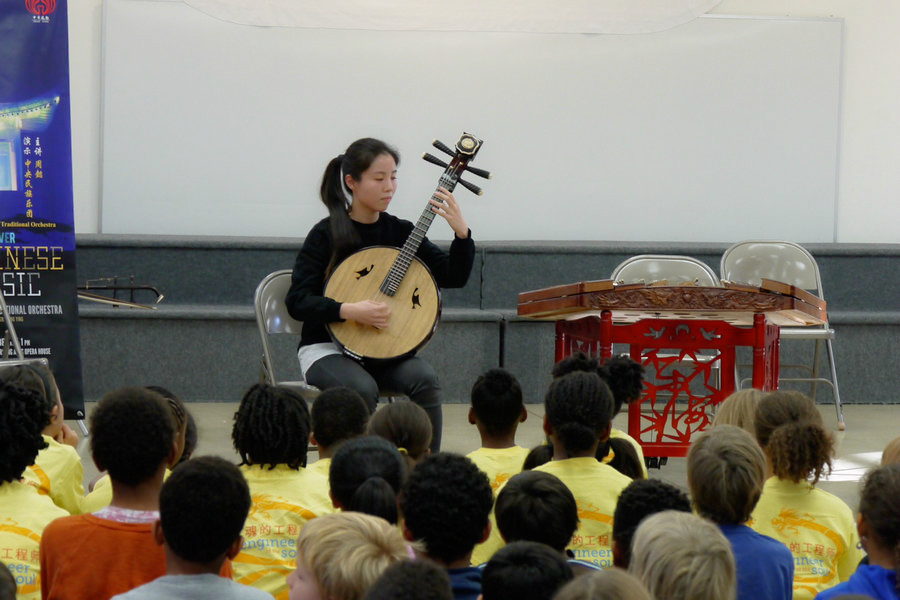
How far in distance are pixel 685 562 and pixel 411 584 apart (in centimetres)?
44

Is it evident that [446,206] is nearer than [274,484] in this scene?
No

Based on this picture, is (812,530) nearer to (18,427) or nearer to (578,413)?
(578,413)

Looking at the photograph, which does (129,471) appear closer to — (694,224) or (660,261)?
(660,261)

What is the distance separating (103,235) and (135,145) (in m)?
0.55

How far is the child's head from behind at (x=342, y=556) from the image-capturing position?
1.53 metres

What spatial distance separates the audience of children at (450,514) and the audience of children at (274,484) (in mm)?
449

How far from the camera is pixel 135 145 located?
6262 millimetres

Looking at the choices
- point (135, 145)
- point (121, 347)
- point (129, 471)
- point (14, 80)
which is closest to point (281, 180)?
point (135, 145)

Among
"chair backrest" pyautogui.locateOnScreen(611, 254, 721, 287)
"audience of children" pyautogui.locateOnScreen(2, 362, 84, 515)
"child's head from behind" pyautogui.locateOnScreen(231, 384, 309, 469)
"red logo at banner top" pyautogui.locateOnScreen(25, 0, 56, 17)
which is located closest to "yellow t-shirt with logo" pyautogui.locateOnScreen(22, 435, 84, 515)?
"audience of children" pyautogui.locateOnScreen(2, 362, 84, 515)

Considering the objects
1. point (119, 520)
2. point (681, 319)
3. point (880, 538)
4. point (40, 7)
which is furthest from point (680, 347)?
point (40, 7)

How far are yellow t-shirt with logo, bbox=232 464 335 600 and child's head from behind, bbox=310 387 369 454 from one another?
30 centimetres

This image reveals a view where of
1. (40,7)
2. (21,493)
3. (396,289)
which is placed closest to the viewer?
(21,493)

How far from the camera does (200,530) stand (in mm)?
1653

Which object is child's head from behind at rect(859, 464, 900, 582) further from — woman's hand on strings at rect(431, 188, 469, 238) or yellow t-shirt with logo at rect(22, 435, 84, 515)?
woman's hand on strings at rect(431, 188, 469, 238)
